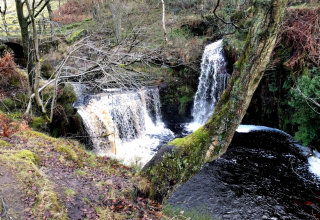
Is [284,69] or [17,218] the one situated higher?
[284,69]

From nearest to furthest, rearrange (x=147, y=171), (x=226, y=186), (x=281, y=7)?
(x=281, y=7)
(x=147, y=171)
(x=226, y=186)

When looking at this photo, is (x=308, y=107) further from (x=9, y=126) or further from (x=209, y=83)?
(x=9, y=126)

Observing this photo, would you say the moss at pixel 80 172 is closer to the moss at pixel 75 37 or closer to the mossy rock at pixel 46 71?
the mossy rock at pixel 46 71

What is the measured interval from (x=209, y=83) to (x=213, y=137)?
939 cm

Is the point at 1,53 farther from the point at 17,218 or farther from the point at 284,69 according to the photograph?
the point at 284,69

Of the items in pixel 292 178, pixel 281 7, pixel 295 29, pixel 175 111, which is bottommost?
pixel 292 178

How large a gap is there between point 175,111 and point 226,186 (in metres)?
7.23

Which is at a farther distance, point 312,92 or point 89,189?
point 312,92

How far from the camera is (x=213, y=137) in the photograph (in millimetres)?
3428

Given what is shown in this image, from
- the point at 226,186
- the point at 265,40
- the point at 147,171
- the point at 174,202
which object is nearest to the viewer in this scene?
the point at 265,40

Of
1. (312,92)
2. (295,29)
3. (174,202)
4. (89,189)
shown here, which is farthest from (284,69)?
(89,189)

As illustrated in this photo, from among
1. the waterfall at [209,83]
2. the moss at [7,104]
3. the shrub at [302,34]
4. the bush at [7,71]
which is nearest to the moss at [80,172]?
the moss at [7,104]

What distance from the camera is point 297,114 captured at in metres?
8.27

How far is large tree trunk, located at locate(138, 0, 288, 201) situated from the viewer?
3203mm
